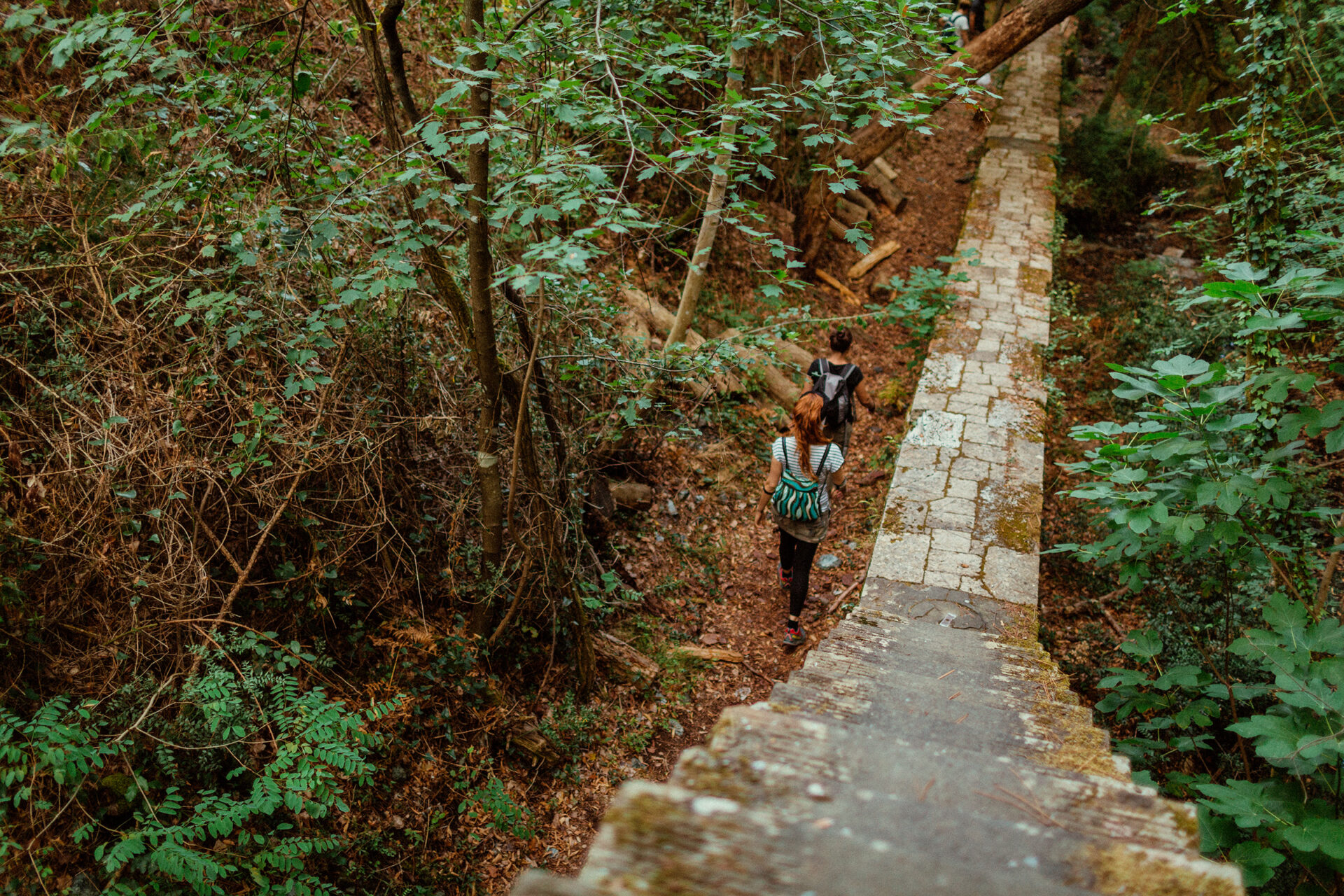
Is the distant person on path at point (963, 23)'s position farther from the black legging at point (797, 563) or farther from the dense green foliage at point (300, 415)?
the dense green foliage at point (300, 415)

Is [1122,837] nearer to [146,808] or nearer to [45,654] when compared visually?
[146,808]

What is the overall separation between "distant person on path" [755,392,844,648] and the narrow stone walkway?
0.50 m

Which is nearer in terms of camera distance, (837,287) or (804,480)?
(804,480)

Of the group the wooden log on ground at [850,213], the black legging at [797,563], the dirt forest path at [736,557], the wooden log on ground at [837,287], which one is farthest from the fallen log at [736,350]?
the wooden log on ground at [850,213]

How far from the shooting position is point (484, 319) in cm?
342

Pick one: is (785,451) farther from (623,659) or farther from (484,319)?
(484,319)

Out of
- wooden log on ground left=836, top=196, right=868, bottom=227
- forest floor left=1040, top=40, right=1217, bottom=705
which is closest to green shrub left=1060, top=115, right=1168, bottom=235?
forest floor left=1040, top=40, right=1217, bottom=705

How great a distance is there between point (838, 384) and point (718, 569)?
1.97m

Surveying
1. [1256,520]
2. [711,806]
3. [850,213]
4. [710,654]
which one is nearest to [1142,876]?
[711,806]

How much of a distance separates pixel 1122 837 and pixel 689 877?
3.64ft

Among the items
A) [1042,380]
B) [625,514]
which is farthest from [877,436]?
[625,514]

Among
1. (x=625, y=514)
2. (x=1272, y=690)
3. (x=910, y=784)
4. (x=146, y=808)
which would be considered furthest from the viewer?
(x=625, y=514)

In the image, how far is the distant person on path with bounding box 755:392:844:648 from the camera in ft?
14.6

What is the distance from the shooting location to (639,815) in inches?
54.0
